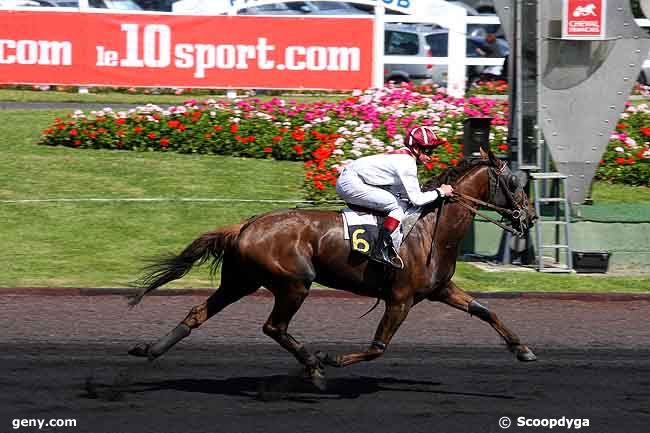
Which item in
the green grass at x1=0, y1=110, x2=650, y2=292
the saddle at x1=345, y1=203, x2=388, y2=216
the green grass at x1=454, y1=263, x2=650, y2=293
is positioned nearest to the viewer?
the saddle at x1=345, y1=203, x2=388, y2=216

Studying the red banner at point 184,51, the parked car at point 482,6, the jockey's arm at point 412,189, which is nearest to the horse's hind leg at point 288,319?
the jockey's arm at point 412,189

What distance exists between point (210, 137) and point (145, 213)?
12.2ft

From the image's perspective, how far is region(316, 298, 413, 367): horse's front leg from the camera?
8.71m

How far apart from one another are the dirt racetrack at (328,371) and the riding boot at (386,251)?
979mm

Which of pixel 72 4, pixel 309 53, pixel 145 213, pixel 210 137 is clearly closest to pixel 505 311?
pixel 145 213

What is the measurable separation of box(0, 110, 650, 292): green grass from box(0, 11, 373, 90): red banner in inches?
76.8

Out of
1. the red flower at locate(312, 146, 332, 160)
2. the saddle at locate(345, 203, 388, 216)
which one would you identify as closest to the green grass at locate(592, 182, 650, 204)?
the red flower at locate(312, 146, 332, 160)

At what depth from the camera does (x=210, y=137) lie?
19.2 metres

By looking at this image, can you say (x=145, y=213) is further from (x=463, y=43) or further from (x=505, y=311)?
(x=463, y=43)

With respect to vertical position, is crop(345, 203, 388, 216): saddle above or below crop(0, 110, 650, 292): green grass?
above

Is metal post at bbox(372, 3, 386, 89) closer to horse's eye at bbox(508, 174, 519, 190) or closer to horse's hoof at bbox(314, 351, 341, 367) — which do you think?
horse's eye at bbox(508, 174, 519, 190)

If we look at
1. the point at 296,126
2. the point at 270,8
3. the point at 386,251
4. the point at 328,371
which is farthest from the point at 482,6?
the point at 386,251

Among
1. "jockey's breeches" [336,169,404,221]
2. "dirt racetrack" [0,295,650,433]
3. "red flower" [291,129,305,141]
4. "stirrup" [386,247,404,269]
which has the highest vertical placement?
"red flower" [291,129,305,141]

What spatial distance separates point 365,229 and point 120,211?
25.0 feet
